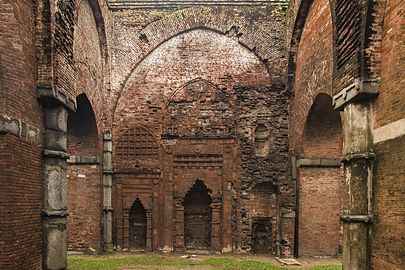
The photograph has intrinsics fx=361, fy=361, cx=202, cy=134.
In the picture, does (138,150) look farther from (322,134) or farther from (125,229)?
(322,134)

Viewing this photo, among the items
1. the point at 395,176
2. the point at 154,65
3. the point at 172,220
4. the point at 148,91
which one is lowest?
the point at 172,220

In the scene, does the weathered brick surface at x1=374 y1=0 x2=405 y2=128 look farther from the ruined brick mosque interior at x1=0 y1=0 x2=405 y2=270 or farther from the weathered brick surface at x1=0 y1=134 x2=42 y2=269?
the weathered brick surface at x1=0 y1=134 x2=42 y2=269

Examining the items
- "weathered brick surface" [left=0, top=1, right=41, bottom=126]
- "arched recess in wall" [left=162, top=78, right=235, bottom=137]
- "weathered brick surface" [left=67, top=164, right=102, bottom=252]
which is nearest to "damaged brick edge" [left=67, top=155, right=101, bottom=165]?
"weathered brick surface" [left=67, top=164, right=102, bottom=252]

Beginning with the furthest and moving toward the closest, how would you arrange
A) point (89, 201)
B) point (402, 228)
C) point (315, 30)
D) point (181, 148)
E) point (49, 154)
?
1. point (181, 148)
2. point (89, 201)
3. point (315, 30)
4. point (49, 154)
5. point (402, 228)

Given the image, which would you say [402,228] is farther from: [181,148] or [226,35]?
[226,35]

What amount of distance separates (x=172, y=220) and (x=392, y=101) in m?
8.11

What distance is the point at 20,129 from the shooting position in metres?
5.58

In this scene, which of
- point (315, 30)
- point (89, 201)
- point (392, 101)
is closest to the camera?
point (392, 101)

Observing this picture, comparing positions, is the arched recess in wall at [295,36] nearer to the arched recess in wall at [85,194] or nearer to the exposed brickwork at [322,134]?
the exposed brickwork at [322,134]

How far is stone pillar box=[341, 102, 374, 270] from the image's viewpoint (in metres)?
5.54

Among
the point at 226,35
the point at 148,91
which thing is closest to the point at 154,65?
the point at 148,91

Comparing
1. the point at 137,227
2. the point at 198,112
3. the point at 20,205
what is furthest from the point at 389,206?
the point at 137,227

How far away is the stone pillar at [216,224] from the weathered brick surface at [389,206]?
6443 millimetres

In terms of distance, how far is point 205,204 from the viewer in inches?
470
